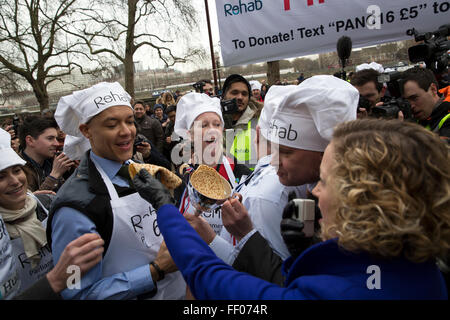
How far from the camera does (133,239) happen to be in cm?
162

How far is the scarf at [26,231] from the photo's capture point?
71.2 inches

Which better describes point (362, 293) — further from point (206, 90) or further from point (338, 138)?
point (206, 90)

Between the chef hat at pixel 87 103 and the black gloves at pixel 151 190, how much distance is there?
49 cm

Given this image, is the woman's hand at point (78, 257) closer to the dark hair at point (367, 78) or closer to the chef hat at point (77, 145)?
the chef hat at point (77, 145)

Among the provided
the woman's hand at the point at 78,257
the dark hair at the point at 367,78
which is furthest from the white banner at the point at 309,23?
the woman's hand at the point at 78,257

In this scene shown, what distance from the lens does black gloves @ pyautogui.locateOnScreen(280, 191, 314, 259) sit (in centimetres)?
119

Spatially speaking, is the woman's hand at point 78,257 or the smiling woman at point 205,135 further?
the smiling woman at point 205,135

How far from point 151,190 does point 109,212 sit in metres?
0.28

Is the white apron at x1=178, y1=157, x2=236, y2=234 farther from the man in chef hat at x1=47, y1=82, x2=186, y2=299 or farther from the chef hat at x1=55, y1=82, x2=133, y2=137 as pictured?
the chef hat at x1=55, y1=82, x2=133, y2=137

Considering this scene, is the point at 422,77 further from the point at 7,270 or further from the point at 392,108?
the point at 7,270

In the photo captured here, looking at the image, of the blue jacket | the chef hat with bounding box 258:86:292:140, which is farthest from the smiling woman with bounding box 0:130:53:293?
the chef hat with bounding box 258:86:292:140

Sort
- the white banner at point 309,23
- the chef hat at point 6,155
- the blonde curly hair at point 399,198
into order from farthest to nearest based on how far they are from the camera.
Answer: the white banner at point 309,23 < the chef hat at point 6,155 < the blonde curly hair at point 399,198
